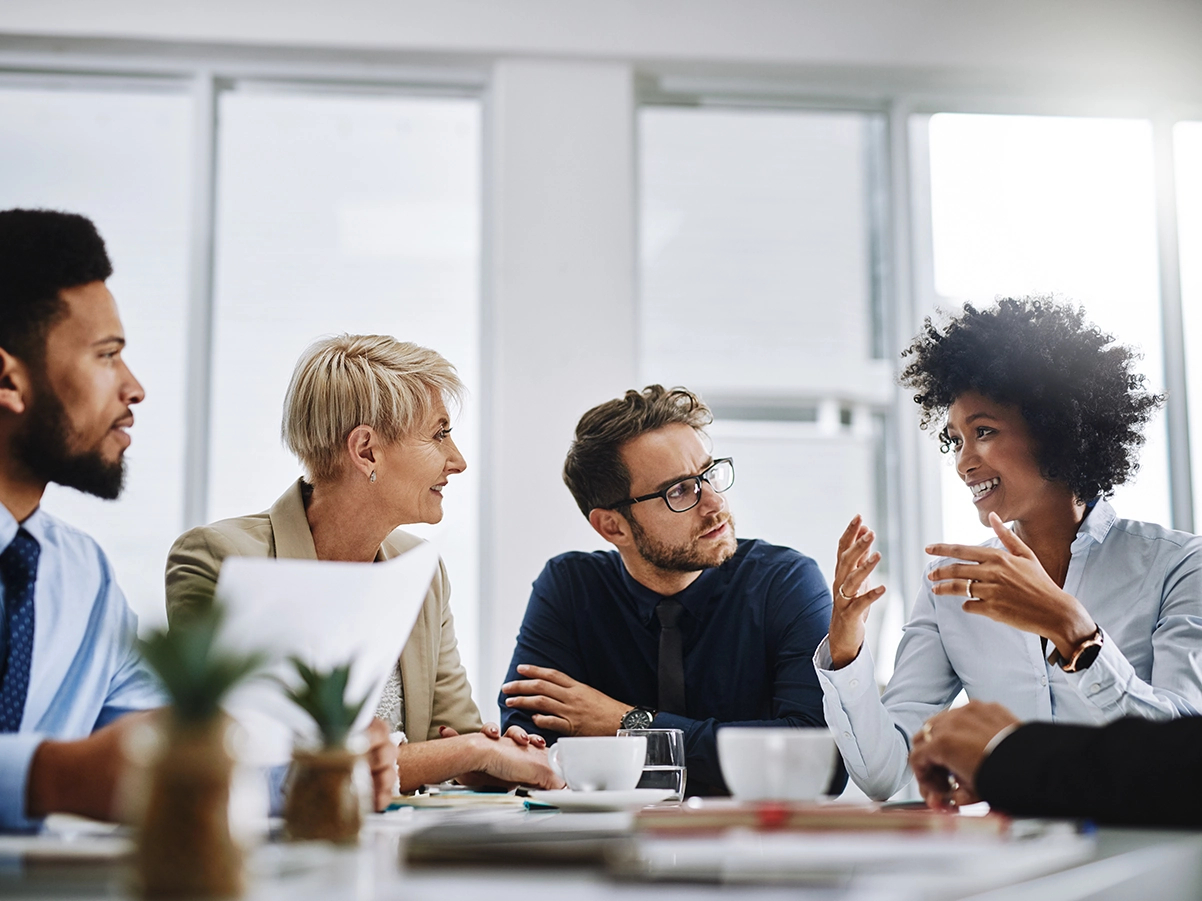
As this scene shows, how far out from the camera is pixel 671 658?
2297 millimetres

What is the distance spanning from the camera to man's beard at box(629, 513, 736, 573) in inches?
95.2

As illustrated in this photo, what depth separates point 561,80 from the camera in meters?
3.57

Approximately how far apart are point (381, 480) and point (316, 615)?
4.30 ft

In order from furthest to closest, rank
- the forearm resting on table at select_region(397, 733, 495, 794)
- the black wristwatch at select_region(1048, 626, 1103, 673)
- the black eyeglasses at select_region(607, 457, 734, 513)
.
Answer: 1. the black eyeglasses at select_region(607, 457, 734, 513)
2. the forearm resting on table at select_region(397, 733, 495, 794)
3. the black wristwatch at select_region(1048, 626, 1103, 673)

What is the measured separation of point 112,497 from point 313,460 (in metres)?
0.73

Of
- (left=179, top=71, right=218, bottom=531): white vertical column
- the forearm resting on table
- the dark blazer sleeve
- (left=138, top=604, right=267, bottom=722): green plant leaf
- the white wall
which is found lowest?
the forearm resting on table

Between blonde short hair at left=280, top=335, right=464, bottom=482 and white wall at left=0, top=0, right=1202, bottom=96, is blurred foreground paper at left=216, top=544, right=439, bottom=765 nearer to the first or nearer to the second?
blonde short hair at left=280, top=335, right=464, bottom=482

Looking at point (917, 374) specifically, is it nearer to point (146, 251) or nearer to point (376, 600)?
point (376, 600)

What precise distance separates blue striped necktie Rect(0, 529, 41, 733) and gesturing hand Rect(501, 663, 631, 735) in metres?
0.98

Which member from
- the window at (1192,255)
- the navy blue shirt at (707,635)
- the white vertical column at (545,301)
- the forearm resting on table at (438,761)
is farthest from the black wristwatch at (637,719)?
→ the window at (1192,255)

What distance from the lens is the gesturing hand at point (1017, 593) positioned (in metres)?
1.66

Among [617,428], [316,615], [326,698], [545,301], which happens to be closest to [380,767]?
[316,615]

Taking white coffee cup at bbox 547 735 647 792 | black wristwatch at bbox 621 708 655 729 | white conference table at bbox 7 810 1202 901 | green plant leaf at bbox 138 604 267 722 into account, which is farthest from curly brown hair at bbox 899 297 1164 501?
green plant leaf at bbox 138 604 267 722

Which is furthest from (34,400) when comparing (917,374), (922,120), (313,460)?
(922,120)
